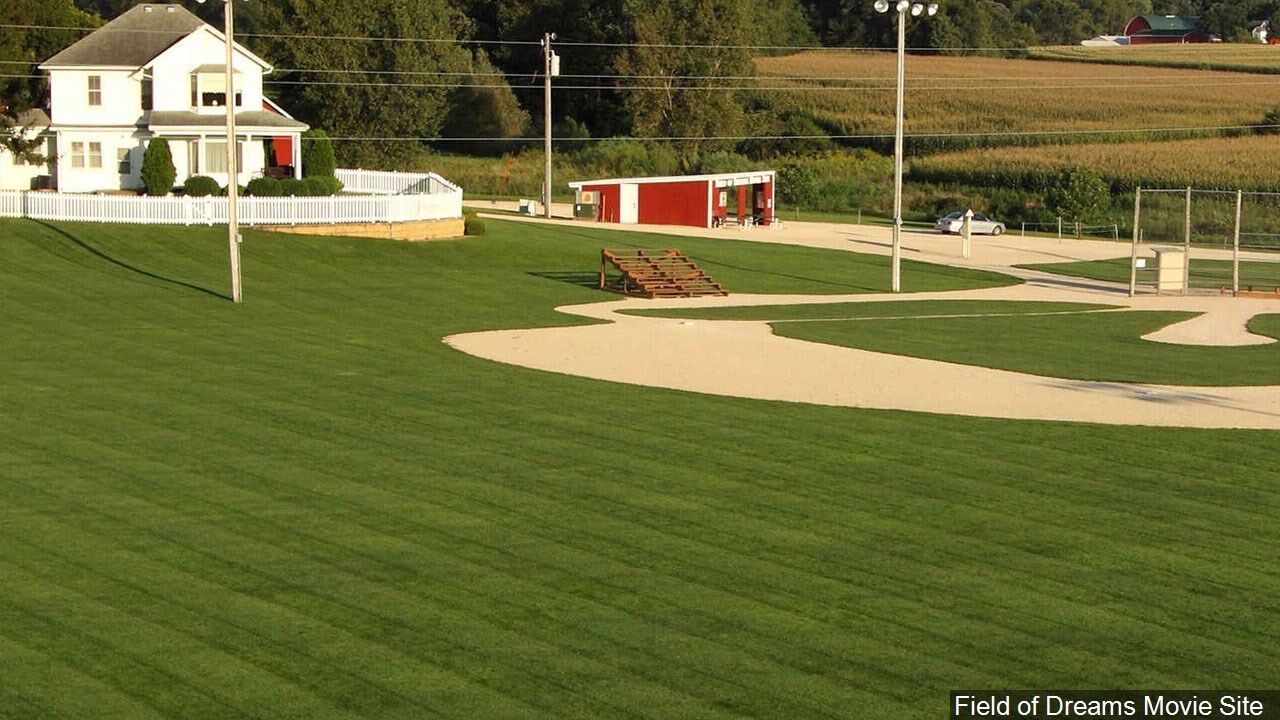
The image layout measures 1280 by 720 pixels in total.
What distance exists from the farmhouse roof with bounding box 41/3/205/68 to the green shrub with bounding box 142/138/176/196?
595 cm

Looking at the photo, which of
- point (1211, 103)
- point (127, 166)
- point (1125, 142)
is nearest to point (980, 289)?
point (127, 166)

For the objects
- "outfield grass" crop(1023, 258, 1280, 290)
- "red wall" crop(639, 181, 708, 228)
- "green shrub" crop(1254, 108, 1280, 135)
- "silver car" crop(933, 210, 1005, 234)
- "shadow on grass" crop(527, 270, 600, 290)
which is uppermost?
"green shrub" crop(1254, 108, 1280, 135)

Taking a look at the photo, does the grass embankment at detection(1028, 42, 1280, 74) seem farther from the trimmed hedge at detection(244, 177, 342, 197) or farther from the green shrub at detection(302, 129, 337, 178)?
the trimmed hedge at detection(244, 177, 342, 197)

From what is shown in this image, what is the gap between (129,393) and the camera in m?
25.4

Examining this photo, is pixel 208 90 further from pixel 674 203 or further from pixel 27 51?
pixel 674 203

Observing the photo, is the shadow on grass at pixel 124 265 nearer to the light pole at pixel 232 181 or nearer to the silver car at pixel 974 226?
the light pole at pixel 232 181

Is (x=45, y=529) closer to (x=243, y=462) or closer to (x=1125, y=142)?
(x=243, y=462)

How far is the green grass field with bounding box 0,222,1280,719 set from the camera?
12.6m

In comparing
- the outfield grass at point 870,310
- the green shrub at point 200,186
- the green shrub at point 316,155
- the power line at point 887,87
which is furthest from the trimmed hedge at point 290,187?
the power line at point 887,87

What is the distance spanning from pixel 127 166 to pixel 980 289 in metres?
32.1

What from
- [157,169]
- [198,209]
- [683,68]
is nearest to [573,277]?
[198,209]

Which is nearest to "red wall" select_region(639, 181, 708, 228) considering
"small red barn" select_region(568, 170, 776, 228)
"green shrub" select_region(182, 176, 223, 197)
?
"small red barn" select_region(568, 170, 776, 228)

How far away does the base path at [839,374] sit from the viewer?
2491 centimetres

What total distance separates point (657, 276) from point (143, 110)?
2529 cm
